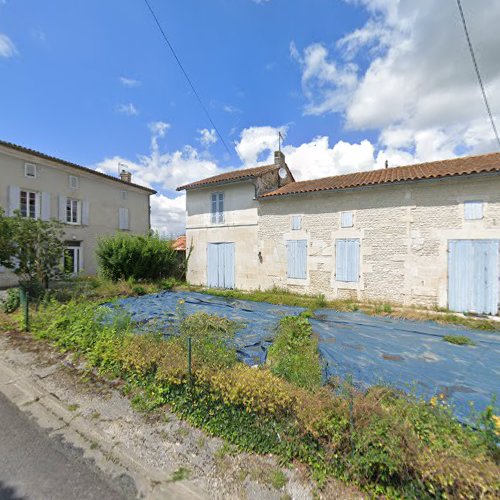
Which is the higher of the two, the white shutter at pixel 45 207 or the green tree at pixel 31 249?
the white shutter at pixel 45 207

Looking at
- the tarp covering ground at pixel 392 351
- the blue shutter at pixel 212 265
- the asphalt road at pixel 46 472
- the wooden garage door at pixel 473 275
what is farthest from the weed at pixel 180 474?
the blue shutter at pixel 212 265

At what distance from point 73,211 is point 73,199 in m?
0.73

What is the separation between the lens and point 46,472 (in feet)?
7.73

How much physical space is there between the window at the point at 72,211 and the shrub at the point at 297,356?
1505 centimetres

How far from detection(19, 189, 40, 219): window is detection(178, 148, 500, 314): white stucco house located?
866 cm

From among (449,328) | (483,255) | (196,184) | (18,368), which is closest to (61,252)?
(18,368)

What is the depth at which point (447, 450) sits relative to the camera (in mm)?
1927

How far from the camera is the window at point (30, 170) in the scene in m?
13.1

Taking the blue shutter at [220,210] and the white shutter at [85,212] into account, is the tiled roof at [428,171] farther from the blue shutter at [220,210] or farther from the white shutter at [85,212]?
the white shutter at [85,212]

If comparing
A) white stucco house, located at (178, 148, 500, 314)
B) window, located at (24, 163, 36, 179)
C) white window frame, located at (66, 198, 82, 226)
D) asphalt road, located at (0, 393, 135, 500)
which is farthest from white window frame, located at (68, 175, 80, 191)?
asphalt road, located at (0, 393, 135, 500)

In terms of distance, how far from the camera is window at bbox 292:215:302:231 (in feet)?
33.4

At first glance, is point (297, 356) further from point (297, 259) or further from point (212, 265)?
point (212, 265)

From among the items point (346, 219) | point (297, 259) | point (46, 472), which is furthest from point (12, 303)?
point (346, 219)

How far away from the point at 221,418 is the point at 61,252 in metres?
8.55
